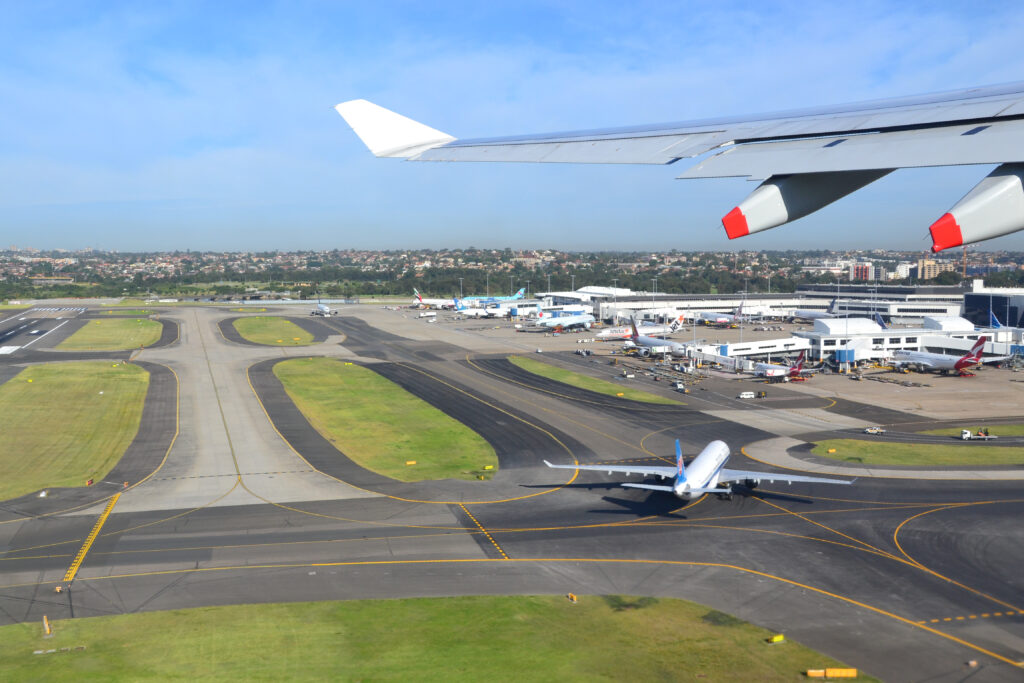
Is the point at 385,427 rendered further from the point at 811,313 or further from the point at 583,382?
the point at 811,313

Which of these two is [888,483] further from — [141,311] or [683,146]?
[141,311]

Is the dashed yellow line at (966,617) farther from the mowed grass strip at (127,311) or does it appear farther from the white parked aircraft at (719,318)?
the mowed grass strip at (127,311)

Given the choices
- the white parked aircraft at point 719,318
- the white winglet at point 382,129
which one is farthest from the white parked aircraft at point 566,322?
the white winglet at point 382,129

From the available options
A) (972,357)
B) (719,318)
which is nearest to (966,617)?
(972,357)

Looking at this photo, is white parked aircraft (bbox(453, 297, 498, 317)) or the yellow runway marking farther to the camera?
white parked aircraft (bbox(453, 297, 498, 317))

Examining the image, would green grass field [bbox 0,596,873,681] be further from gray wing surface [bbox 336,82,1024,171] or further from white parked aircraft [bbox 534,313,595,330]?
white parked aircraft [bbox 534,313,595,330]

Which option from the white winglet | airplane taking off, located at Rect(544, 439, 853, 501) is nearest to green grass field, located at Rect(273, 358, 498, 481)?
airplane taking off, located at Rect(544, 439, 853, 501)

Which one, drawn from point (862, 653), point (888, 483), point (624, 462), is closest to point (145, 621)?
point (862, 653)
